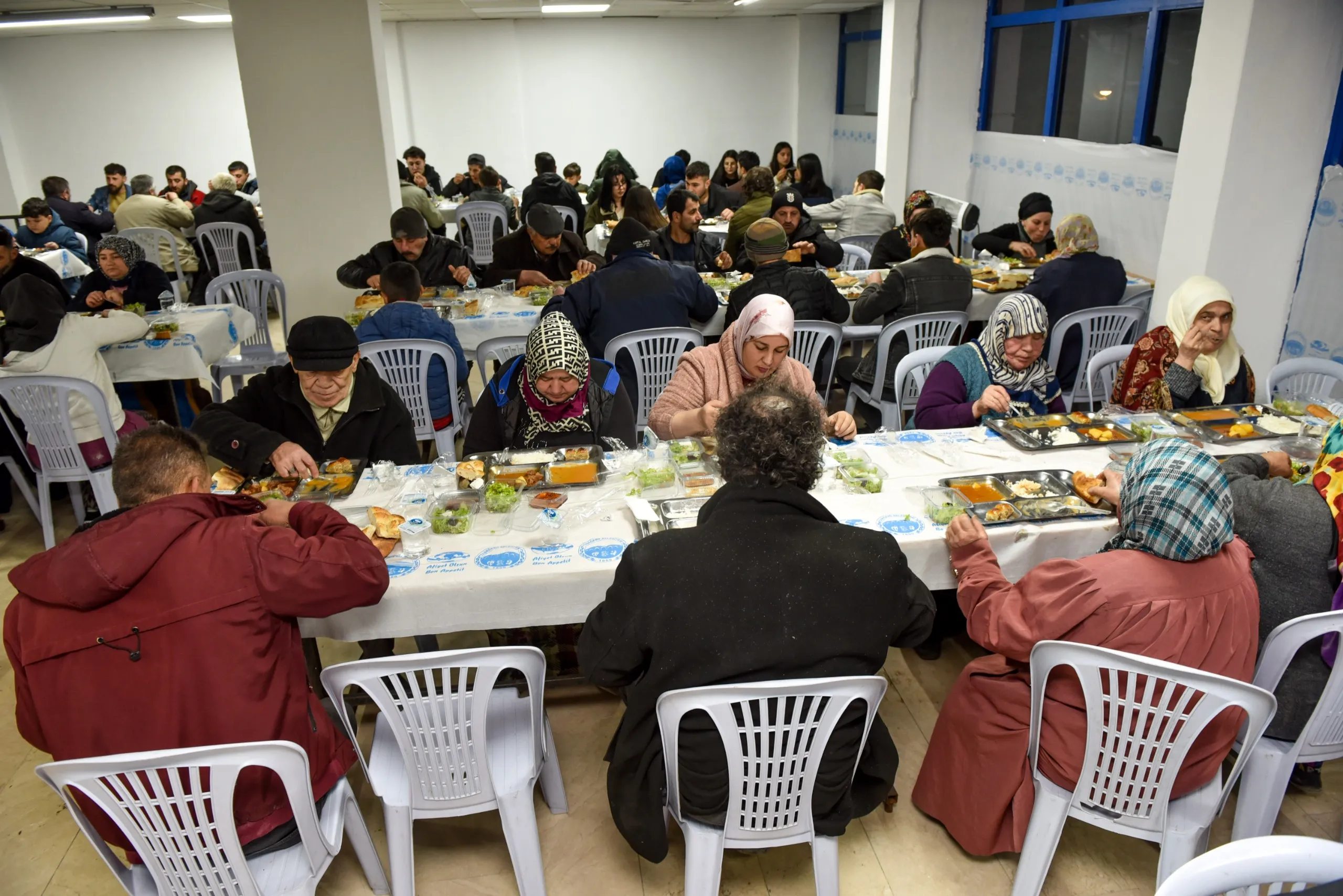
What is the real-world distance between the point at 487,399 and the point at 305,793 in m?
1.80

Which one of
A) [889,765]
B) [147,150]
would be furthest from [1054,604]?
Answer: [147,150]

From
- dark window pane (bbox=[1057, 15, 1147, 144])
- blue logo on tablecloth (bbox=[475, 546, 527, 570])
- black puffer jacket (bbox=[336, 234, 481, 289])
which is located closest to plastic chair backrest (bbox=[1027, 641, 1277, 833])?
blue logo on tablecloth (bbox=[475, 546, 527, 570])

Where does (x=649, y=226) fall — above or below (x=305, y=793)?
above

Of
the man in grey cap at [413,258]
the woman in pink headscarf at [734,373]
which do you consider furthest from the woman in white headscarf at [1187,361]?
the man in grey cap at [413,258]

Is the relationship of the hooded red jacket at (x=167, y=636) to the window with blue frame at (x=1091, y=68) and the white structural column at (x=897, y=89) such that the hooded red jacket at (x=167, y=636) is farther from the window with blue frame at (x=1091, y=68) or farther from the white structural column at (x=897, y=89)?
the white structural column at (x=897, y=89)

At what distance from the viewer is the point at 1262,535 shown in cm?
247

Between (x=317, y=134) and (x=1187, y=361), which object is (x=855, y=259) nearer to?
(x=1187, y=361)

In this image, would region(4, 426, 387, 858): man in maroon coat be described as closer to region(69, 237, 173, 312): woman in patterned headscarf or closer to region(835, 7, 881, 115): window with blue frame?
region(69, 237, 173, 312): woman in patterned headscarf

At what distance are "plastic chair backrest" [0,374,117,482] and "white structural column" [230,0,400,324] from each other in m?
3.01

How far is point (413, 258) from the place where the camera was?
5.91 meters

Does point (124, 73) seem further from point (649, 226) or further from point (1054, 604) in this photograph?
point (1054, 604)

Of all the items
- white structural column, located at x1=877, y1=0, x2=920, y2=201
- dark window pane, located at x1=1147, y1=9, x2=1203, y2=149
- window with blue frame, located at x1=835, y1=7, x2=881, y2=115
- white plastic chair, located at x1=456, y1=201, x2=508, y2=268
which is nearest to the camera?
dark window pane, located at x1=1147, y1=9, x2=1203, y2=149

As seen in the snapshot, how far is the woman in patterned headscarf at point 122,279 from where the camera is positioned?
5621 mm

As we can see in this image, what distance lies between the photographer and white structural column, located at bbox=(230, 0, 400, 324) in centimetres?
633
